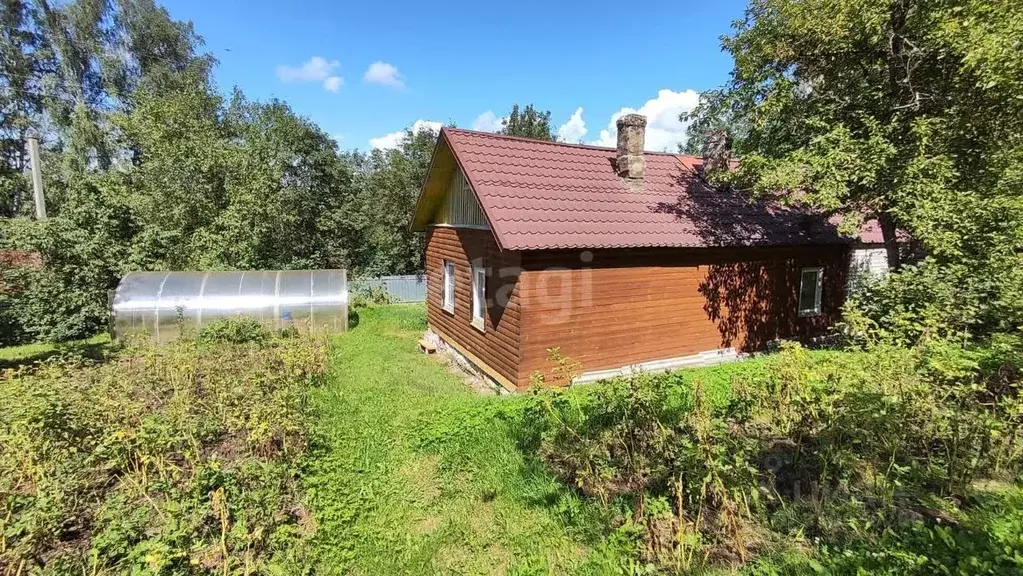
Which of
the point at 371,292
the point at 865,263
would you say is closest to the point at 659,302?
the point at 865,263

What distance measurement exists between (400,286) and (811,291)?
18348 millimetres

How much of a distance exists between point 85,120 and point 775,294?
34.9 m

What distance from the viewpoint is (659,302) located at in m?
9.72

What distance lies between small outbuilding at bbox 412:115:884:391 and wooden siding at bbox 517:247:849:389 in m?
0.03

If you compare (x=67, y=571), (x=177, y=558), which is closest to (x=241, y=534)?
Answer: (x=177, y=558)

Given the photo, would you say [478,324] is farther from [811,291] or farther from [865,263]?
[865,263]

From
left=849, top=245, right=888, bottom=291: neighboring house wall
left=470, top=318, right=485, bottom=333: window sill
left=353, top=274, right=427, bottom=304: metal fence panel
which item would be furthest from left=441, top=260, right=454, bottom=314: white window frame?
left=849, top=245, right=888, bottom=291: neighboring house wall

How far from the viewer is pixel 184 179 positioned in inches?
698

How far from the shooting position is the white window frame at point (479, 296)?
10328 mm

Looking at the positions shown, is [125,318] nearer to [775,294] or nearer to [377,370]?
[377,370]

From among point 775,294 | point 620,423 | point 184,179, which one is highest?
point 184,179

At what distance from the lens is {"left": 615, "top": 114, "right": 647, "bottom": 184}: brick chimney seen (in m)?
10.4

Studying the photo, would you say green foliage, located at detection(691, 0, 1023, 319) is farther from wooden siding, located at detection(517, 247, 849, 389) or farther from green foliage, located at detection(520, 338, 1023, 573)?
green foliage, located at detection(520, 338, 1023, 573)

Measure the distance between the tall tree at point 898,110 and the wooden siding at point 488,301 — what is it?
5684mm
